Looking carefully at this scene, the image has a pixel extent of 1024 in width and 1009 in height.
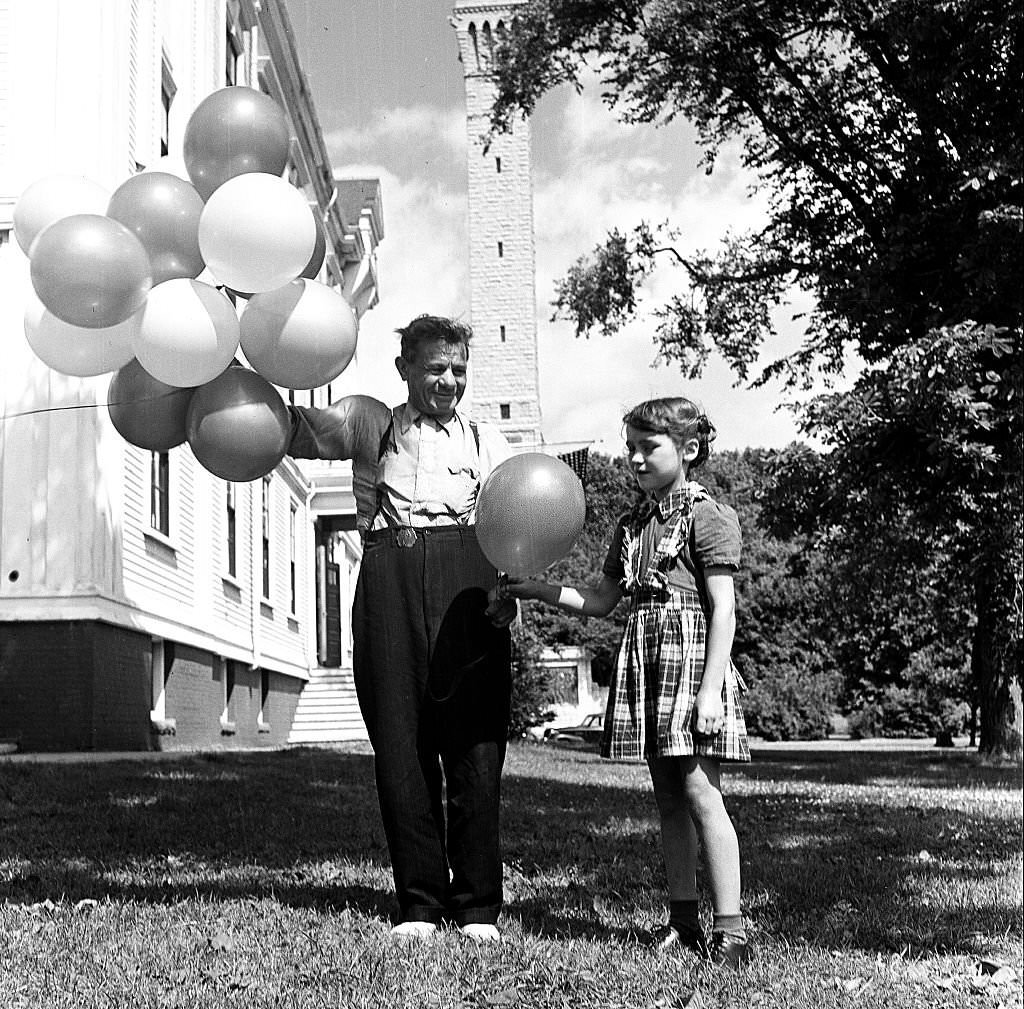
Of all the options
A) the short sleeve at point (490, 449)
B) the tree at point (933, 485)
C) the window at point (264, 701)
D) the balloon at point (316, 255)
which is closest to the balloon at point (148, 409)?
the balloon at point (316, 255)

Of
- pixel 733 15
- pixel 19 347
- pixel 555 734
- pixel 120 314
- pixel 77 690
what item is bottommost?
pixel 555 734

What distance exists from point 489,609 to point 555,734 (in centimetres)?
3587

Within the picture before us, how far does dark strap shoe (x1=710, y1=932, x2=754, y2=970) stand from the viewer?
383cm

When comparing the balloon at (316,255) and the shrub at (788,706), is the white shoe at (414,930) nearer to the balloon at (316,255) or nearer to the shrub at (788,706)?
the balloon at (316,255)

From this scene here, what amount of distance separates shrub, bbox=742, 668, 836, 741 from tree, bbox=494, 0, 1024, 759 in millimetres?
24017

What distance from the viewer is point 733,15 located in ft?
42.3

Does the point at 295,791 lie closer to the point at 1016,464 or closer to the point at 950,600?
the point at 1016,464

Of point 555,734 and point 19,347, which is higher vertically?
point 19,347

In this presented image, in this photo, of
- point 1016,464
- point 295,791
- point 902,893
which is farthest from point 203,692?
point 902,893

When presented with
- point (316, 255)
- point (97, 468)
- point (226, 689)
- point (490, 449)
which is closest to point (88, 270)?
point (316, 255)

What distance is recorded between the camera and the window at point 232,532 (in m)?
20.1

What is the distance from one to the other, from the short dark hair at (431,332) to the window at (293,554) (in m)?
22.5

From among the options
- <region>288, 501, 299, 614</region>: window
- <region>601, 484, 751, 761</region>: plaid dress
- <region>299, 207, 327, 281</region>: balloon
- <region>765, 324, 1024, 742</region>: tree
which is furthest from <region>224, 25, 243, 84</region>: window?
<region>288, 501, 299, 614</region>: window

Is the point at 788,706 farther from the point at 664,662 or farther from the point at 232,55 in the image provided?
the point at 664,662
